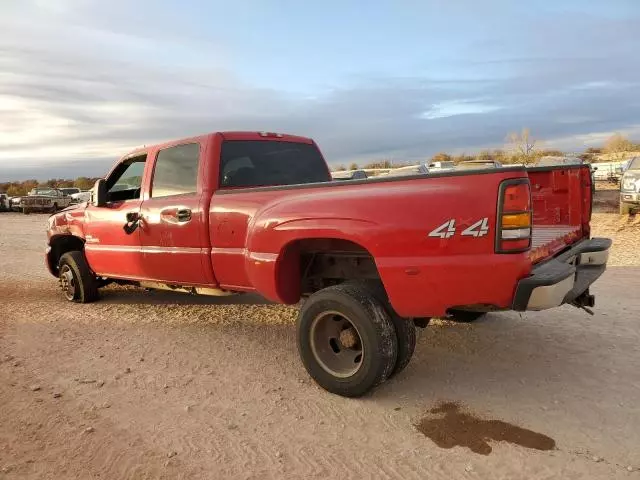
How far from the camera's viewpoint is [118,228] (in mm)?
5699

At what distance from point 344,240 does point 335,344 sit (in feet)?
2.64

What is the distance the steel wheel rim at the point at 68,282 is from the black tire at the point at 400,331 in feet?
15.2

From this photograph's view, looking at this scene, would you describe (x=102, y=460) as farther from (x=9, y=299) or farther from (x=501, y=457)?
(x=9, y=299)

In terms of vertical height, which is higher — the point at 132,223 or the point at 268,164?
the point at 268,164

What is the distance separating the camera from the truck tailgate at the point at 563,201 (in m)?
4.41

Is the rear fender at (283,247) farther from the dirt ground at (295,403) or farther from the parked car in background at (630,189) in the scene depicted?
the parked car in background at (630,189)

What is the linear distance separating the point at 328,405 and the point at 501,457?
3.94ft

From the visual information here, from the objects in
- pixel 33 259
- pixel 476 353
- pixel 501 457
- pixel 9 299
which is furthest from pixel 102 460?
pixel 33 259

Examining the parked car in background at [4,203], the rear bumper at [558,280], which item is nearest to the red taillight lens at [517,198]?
the rear bumper at [558,280]

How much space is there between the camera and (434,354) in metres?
4.58

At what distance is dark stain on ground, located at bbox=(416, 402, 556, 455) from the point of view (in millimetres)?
3035

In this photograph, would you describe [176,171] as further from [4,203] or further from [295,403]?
[4,203]

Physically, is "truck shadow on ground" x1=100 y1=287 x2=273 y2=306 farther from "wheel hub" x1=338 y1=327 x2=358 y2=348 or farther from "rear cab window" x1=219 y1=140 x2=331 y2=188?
"wheel hub" x1=338 y1=327 x2=358 y2=348

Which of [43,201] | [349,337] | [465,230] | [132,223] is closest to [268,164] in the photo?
[132,223]
